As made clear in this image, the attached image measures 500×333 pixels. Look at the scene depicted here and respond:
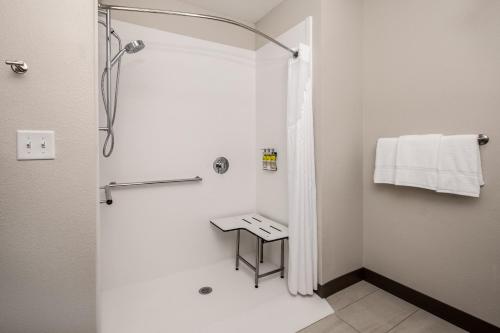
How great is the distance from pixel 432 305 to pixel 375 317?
0.40 metres

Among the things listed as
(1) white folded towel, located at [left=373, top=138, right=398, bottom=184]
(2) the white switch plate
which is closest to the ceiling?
(1) white folded towel, located at [left=373, top=138, right=398, bottom=184]

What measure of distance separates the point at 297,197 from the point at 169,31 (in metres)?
1.75

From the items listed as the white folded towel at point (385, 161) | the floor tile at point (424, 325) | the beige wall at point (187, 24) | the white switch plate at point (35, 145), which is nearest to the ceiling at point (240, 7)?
the beige wall at point (187, 24)

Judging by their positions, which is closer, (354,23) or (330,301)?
(330,301)

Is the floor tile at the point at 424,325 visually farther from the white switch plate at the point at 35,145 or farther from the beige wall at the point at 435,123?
the white switch plate at the point at 35,145

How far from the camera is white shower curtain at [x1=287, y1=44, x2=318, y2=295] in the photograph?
1791mm

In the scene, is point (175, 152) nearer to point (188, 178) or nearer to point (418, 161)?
point (188, 178)

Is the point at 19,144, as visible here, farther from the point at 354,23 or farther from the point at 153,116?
Answer: the point at 354,23

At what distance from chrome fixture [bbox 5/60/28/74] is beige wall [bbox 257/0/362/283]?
165 cm

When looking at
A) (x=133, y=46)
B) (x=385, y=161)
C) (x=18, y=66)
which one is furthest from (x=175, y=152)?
(x=385, y=161)

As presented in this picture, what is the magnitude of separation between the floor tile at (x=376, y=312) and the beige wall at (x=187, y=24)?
245 centimetres

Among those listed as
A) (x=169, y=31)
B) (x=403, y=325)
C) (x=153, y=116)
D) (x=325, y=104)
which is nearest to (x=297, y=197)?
(x=325, y=104)

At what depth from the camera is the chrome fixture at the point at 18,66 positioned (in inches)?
37.2

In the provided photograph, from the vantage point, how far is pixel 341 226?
192 cm
